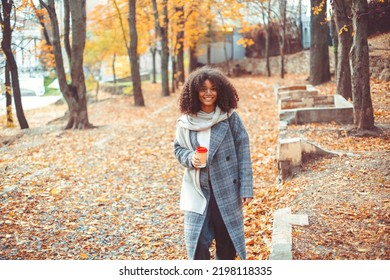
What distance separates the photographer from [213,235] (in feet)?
10.9

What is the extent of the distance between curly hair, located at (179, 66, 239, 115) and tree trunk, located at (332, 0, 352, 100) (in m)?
3.88

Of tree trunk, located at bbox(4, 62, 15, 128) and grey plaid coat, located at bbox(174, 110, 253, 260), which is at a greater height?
tree trunk, located at bbox(4, 62, 15, 128)

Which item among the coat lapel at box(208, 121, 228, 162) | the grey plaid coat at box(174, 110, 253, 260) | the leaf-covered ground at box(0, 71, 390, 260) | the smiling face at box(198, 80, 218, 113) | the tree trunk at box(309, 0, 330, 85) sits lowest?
the leaf-covered ground at box(0, 71, 390, 260)

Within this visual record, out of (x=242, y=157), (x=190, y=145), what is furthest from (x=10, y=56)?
(x=242, y=157)

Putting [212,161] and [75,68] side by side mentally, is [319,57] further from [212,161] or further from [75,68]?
[212,161]

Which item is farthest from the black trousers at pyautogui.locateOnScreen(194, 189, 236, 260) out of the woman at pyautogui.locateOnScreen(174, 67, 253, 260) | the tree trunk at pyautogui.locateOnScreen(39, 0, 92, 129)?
the tree trunk at pyautogui.locateOnScreen(39, 0, 92, 129)

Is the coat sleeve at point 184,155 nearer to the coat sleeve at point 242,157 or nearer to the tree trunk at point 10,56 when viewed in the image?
the coat sleeve at point 242,157

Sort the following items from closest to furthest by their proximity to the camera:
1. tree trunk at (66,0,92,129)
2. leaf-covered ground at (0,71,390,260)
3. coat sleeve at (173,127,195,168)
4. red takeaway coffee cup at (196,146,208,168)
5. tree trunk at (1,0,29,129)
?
red takeaway coffee cup at (196,146,208,168)
coat sleeve at (173,127,195,168)
leaf-covered ground at (0,71,390,260)
tree trunk at (1,0,29,129)
tree trunk at (66,0,92,129)

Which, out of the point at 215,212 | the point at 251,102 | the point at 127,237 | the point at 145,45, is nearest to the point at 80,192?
the point at 127,237

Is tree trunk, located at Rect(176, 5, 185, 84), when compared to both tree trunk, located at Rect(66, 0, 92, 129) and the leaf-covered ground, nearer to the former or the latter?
tree trunk, located at Rect(66, 0, 92, 129)

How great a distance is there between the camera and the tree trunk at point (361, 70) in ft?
18.4

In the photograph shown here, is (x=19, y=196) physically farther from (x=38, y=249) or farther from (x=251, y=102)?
(x=251, y=102)

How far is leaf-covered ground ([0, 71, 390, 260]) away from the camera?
3854 mm

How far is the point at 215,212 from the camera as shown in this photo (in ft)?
10.7
